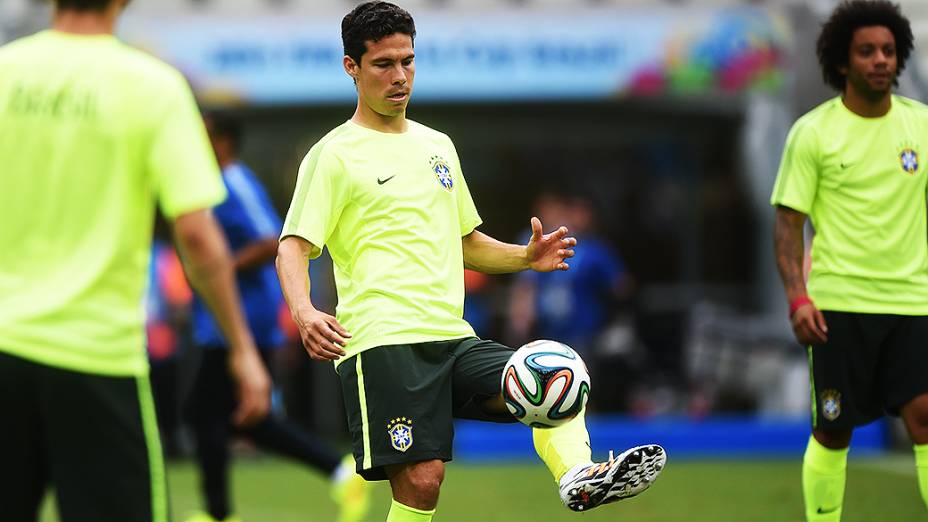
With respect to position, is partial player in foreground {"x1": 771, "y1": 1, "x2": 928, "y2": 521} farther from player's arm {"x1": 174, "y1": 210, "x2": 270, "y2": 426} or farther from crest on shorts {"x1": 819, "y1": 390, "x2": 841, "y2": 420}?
player's arm {"x1": 174, "y1": 210, "x2": 270, "y2": 426}

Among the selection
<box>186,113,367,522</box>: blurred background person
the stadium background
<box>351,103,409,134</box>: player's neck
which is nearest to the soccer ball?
<box>351,103,409,134</box>: player's neck

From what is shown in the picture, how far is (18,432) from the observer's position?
4.03m

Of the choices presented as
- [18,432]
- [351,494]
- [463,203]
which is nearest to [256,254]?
[351,494]

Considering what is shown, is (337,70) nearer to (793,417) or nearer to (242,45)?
(242,45)

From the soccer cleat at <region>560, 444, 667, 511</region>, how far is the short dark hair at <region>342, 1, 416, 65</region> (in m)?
1.71

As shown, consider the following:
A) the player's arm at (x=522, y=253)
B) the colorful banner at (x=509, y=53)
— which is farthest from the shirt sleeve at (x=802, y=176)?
the colorful banner at (x=509, y=53)

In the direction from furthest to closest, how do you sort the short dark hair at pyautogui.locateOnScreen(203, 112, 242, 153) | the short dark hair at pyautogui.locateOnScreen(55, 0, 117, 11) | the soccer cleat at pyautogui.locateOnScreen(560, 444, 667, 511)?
the short dark hair at pyautogui.locateOnScreen(203, 112, 242, 153)
the soccer cleat at pyautogui.locateOnScreen(560, 444, 667, 511)
the short dark hair at pyautogui.locateOnScreen(55, 0, 117, 11)

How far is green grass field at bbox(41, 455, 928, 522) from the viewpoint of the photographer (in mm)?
9234

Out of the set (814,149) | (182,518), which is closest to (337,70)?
(182,518)

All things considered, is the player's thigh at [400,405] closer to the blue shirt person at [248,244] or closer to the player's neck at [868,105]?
the player's neck at [868,105]

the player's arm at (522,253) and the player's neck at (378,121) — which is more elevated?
the player's neck at (378,121)

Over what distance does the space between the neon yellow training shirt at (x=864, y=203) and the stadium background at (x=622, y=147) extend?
5.42 meters

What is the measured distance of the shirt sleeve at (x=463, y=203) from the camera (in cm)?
599

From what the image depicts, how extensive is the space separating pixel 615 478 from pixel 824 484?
5.96 ft
